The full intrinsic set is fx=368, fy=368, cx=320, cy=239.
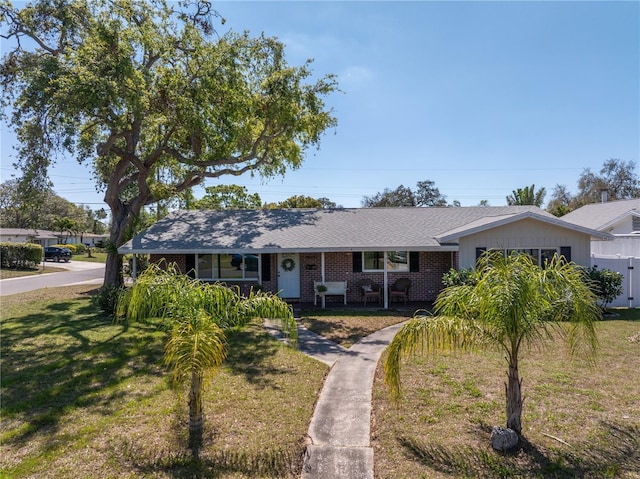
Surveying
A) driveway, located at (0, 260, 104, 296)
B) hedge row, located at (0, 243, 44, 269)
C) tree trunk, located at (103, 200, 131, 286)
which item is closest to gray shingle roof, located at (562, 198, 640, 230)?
tree trunk, located at (103, 200, 131, 286)

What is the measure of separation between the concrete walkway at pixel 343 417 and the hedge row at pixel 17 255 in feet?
109

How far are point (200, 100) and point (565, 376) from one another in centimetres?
1615

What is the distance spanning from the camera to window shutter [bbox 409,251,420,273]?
51.2 ft

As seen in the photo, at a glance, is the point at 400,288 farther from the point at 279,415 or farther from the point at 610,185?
the point at 610,185

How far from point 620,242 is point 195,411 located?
21.6m

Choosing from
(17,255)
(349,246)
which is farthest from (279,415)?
(17,255)

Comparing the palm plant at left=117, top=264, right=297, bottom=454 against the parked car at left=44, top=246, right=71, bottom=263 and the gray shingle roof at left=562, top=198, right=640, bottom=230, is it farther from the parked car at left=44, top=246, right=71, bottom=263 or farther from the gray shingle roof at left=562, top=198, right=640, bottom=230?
the parked car at left=44, top=246, right=71, bottom=263

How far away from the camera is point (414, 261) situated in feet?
51.5

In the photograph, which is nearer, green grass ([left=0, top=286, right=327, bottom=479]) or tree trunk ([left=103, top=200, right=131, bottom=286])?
green grass ([left=0, top=286, right=327, bottom=479])

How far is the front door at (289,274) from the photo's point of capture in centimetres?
1592

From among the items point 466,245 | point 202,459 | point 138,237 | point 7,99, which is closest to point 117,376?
point 202,459

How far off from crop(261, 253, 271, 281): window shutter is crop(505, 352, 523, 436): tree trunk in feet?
39.8

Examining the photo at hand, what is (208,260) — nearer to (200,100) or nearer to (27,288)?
(200,100)

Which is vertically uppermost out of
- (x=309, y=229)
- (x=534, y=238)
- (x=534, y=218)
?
(x=534, y=218)
